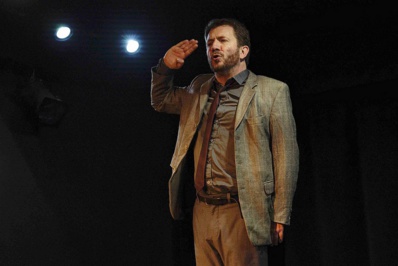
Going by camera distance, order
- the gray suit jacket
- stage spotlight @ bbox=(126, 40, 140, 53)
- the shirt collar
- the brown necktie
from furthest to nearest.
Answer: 1. stage spotlight @ bbox=(126, 40, 140, 53)
2. the shirt collar
3. the brown necktie
4. the gray suit jacket

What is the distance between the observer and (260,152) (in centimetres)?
173

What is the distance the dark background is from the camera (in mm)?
2504

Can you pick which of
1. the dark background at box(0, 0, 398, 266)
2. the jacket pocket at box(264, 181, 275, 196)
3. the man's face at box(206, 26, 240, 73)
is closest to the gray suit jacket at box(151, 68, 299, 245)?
the jacket pocket at box(264, 181, 275, 196)

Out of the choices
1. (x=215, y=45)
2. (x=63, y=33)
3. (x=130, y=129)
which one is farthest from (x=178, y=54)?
(x=130, y=129)

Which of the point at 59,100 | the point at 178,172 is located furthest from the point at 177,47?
the point at 59,100

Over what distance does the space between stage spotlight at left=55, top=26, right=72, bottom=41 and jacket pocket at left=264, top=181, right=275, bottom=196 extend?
1.65 meters

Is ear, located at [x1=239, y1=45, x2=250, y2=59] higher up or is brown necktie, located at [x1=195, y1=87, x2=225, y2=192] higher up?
ear, located at [x1=239, y1=45, x2=250, y2=59]

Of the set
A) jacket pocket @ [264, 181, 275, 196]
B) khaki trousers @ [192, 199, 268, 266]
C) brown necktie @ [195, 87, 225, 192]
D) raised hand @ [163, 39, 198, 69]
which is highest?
raised hand @ [163, 39, 198, 69]

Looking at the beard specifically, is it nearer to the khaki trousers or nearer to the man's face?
the man's face

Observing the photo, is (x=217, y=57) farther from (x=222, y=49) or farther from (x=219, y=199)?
(x=219, y=199)

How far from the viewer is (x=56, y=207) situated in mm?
2775

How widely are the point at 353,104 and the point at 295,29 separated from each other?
60 cm

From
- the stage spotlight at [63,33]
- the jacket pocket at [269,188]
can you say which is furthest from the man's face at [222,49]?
the stage spotlight at [63,33]

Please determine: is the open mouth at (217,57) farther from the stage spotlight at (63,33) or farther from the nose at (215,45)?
the stage spotlight at (63,33)
